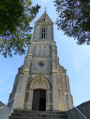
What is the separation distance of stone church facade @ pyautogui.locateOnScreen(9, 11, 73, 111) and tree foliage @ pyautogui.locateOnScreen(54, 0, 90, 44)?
637 cm

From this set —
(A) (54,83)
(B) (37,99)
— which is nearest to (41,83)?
(A) (54,83)

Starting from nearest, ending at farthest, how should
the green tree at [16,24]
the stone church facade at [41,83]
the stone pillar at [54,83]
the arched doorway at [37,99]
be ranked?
the green tree at [16,24] → the stone pillar at [54,83] → the stone church facade at [41,83] → the arched doorway at [37,99]

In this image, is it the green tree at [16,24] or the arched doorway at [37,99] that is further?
the arched doorway at [37,99]

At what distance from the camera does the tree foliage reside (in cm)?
727

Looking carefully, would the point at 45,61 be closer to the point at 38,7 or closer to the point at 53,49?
the point at 53,49

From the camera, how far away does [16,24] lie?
750 cm

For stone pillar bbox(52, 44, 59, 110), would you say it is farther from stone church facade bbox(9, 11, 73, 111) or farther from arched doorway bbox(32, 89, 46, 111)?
arched doorway bbox(32, 89, 46, 111)

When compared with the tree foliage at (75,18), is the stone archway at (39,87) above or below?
below

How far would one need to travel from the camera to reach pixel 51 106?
10906 mm

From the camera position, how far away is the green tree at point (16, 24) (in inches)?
263

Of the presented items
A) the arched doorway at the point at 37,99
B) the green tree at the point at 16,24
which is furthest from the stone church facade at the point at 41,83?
the green tree at the point at 16,24

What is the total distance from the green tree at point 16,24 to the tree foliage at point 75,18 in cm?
236

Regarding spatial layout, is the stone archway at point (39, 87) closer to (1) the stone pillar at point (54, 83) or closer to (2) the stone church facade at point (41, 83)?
(2) the stone church facade at point (41, 83)

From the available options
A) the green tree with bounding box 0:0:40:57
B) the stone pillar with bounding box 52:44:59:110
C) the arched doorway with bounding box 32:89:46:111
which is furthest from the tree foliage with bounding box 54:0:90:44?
the arched doorway with bounding box 32:89:46:111
